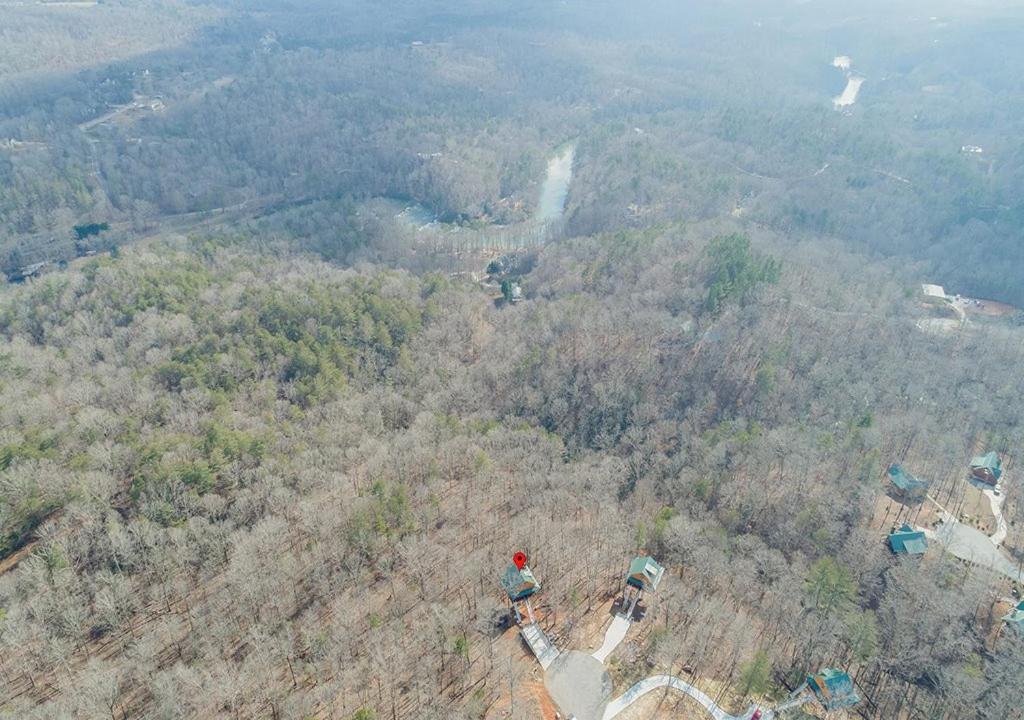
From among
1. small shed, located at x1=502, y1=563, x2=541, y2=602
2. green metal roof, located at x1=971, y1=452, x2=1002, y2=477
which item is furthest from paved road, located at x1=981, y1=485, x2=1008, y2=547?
small shed, located at x1=502, y1=563, x2=541, y2=602

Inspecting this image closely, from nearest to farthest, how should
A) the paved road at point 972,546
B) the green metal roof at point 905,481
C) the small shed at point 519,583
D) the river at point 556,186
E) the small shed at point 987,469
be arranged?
the small shed at point 519,583 → the paved road at point 972,546 → the green metal roof at point 905,481 → the small shed at point 987,469 → the river at point 556,186

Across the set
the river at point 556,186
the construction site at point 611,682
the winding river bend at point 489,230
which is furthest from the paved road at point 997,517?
the river at point 556,186

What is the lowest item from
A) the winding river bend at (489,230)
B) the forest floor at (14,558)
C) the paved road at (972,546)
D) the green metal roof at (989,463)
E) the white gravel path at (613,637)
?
the winding river bend at (489,230)

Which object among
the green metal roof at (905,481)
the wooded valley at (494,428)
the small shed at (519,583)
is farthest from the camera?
the green metal roof at (905,481)

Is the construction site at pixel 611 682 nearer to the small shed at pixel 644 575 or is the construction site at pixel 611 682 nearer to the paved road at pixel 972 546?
the small shed at pixel 644 575

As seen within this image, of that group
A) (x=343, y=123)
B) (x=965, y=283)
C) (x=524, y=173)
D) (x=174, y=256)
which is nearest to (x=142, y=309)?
(x=174, y=256)

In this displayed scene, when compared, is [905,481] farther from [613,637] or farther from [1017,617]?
[613,637]
